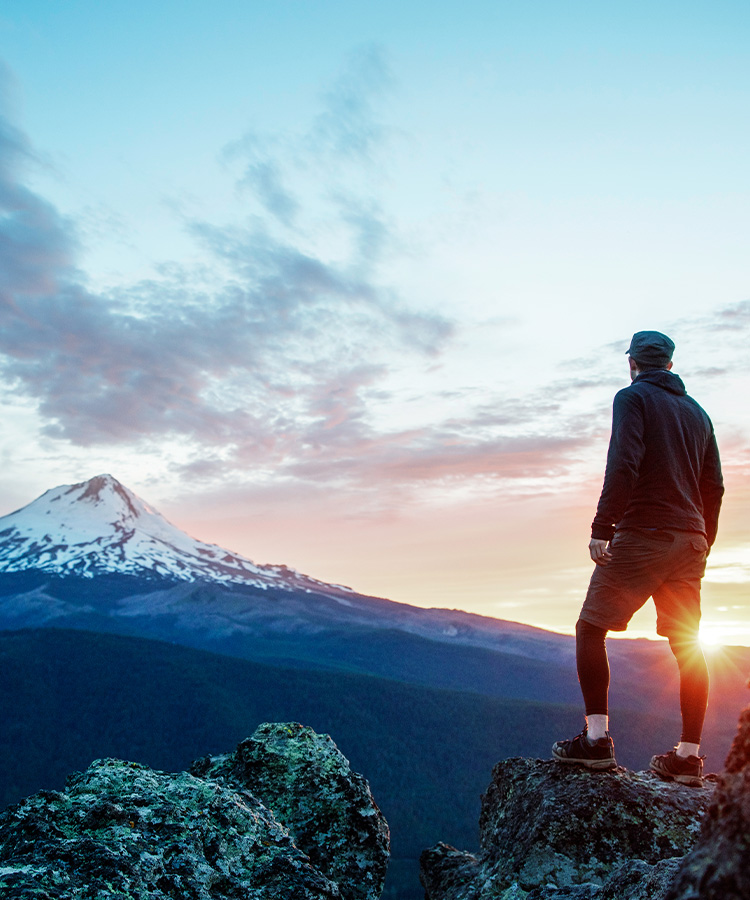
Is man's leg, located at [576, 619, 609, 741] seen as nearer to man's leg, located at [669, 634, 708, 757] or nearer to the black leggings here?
the black leggings


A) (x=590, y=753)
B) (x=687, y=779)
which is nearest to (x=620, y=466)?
(x=590, y=753)

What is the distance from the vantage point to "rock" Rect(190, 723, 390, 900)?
5598 mm

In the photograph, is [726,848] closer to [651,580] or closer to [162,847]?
[162,847]

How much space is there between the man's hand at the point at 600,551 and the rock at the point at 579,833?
1.55 metres

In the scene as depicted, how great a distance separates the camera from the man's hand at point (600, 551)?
494 cm

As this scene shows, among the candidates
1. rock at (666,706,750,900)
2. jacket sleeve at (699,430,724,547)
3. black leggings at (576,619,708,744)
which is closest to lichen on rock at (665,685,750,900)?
rock at (666,706,750,900)

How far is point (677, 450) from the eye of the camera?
5.10 metres

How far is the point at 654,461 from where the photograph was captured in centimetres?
505

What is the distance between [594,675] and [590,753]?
1.94 feet

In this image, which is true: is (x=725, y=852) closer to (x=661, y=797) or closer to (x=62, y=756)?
(x=661, y=797)

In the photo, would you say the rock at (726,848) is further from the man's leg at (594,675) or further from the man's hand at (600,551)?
the man's leg at (594,675)

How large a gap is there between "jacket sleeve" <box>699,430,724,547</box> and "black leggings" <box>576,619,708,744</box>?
85 cm

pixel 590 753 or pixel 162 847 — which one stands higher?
pixel 590 753

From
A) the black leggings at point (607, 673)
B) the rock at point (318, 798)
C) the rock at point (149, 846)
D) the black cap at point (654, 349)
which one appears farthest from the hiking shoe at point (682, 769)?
the black cap at point (654, 349)
